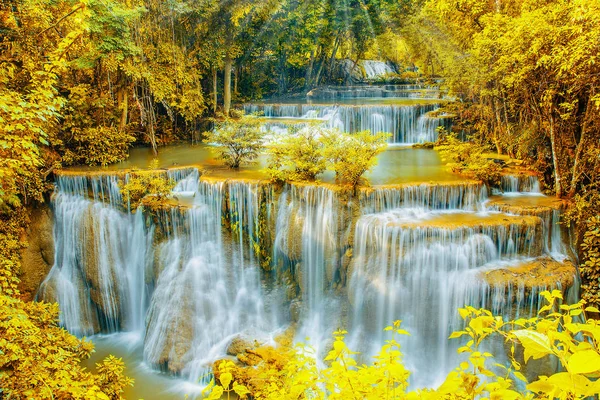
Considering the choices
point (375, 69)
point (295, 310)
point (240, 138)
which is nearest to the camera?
point (295, 310)

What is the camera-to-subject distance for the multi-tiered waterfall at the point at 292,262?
756 centimetres

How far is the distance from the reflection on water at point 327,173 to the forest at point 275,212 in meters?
0.11

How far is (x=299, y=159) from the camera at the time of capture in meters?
9.06

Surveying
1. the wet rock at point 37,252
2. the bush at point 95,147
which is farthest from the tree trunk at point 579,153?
the wet rock at point 37,252

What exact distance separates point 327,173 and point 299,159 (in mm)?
1366

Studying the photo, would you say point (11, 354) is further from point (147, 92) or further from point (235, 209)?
point (147, 92)

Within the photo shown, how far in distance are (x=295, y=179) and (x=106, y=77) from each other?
27.6 ft

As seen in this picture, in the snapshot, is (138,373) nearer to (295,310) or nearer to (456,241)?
(295,310)

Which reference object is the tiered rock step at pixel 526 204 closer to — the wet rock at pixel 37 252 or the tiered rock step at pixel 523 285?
the tiered rock step at pixel 523 285

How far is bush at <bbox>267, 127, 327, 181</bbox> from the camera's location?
9.02 m

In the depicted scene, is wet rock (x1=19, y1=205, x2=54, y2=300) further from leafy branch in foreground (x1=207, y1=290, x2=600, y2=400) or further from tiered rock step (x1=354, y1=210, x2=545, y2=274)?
leafy branch in foreground (x1=207, y1=290, x2=600, y2=400)

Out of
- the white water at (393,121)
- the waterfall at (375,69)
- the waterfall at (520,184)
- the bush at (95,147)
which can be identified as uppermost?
the waterfall at (375,69)

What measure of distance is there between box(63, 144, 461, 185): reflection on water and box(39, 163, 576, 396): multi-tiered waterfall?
2.60ft

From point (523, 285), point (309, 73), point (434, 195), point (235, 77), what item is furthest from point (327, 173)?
point (309, 73)
